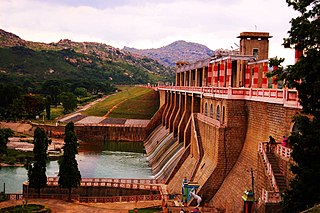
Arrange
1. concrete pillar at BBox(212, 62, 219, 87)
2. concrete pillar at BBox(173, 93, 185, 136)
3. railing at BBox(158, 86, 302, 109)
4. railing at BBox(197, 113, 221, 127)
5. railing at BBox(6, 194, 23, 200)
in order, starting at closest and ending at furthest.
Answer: railing at BBox(158, 86, 302, 109), railing at BBox(197, 113, 221, 127), railing at BBox(6, 194, 23, 200), concrete pillar at BBox(212, 62, 219, 87), concrete pillar at BBox(173, 93, 185, 136)

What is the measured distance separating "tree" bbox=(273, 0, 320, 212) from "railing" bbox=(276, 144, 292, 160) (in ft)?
15.2

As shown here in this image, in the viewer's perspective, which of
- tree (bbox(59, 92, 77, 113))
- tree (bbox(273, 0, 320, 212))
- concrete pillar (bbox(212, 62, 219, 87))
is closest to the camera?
tree (bbox(273, 0, 320, 212))

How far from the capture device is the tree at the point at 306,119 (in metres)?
19.6

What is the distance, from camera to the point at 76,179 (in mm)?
42281

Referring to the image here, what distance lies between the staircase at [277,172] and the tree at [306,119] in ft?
15.6

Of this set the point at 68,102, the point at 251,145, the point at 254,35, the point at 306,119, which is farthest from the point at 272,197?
the point at 68,102

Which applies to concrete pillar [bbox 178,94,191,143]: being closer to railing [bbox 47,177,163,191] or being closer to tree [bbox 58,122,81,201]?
railing [bbox 47,177,163,191]

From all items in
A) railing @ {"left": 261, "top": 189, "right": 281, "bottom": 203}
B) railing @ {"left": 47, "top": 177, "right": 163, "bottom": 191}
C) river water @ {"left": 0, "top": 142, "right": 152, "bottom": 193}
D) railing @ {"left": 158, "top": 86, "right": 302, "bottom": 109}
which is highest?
railing @ {"left": 158, "top": 86, "right": 302, "bottom": 109}

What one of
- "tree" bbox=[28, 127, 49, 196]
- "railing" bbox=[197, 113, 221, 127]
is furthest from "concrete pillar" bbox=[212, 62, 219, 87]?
"tree" bbox=[28, 127, 49, 196]

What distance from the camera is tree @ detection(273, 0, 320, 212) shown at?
1958 cm

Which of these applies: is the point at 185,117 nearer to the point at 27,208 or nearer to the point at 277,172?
the point at 27,208

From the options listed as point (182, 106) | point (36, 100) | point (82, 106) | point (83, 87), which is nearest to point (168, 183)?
point (182, 106)

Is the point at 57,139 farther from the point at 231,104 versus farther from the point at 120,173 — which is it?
the point at 231,104

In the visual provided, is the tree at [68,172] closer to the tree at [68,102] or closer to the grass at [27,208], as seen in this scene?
the grass at [27,208]
